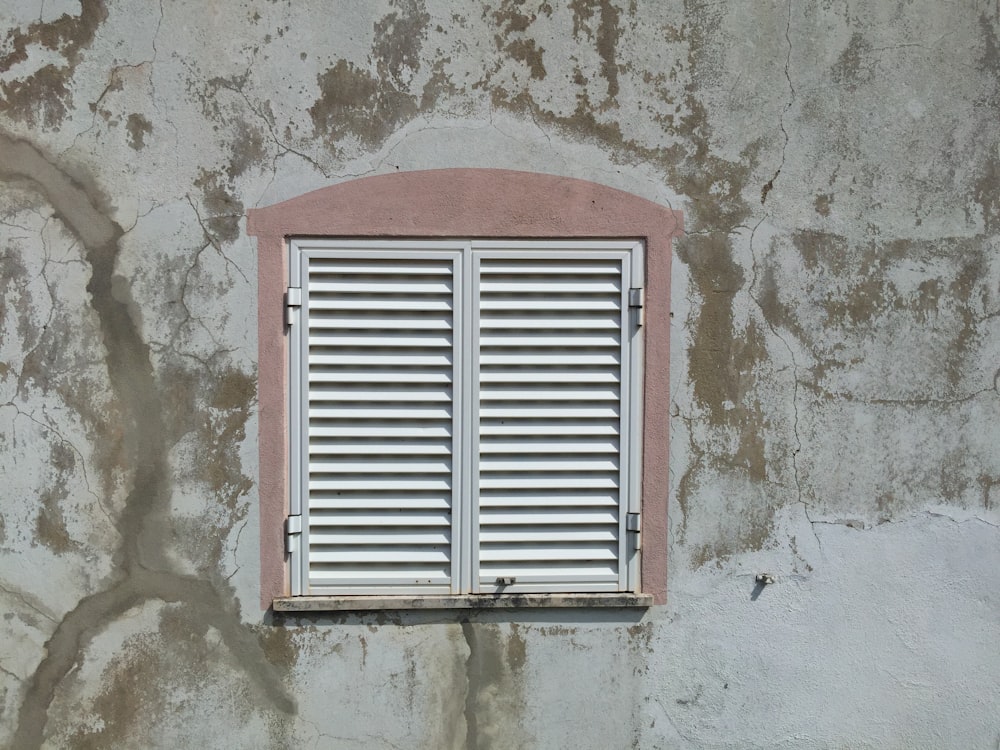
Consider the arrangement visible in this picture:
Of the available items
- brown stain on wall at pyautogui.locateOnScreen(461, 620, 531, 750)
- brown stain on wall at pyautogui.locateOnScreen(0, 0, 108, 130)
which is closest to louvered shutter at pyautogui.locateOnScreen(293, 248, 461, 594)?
brown stain on wall at pyautogui.locateOnScreen(461, 620, 531, 750)

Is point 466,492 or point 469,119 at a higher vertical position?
point 469,119

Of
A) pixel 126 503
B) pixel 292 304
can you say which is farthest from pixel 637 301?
pixel 126 503

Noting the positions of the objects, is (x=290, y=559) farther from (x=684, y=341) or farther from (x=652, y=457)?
(x=684, y=341)

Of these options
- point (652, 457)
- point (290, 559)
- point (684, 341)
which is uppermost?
point (684, 341)

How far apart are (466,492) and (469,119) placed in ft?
5.03

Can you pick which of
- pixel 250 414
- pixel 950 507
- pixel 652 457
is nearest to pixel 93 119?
pixel 250 414

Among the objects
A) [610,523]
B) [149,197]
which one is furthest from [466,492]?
[149,197]

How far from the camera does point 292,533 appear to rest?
3223mm

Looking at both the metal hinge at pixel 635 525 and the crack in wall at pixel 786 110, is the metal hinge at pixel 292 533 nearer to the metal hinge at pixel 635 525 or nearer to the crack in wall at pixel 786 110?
the metal hinge at pixel 635 525

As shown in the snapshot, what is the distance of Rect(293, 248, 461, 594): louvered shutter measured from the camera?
3.23m

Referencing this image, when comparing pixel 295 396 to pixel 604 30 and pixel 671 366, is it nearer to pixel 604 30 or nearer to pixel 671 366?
pixel 671 366

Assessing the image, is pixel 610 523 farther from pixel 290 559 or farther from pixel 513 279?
pixel 290 559

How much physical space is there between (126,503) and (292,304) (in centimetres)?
106

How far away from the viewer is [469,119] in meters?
3.22
